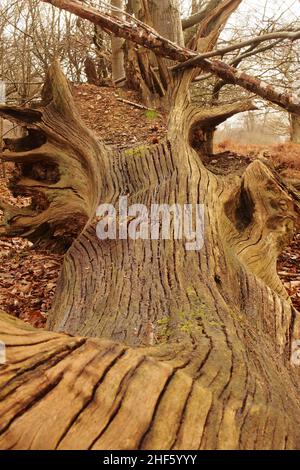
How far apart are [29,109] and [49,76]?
2.54 ft

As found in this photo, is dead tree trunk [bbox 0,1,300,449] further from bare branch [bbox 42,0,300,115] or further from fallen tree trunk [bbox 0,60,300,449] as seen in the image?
bare branch [bbox 42,0,300,115]

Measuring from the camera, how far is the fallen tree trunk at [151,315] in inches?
51.4

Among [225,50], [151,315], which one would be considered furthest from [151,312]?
[225,50]

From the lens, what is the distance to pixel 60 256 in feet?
18.5

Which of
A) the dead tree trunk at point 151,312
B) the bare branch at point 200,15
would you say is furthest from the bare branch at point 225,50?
the bare branch at point 200,15

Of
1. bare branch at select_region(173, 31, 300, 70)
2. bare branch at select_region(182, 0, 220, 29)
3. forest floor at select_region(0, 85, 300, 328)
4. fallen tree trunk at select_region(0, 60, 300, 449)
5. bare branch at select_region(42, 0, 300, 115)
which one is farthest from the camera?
bare branch at select_region(182, 0, 220, 29)

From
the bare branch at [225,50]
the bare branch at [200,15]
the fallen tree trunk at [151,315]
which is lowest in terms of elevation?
the fallen tree trunk at [151,315]

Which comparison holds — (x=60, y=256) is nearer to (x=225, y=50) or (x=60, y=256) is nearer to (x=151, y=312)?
(x=225, y=50)

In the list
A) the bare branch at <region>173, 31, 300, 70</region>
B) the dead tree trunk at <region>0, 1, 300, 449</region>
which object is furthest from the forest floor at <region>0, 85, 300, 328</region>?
the bare branch at <region>173, 31, 300, 70</region>

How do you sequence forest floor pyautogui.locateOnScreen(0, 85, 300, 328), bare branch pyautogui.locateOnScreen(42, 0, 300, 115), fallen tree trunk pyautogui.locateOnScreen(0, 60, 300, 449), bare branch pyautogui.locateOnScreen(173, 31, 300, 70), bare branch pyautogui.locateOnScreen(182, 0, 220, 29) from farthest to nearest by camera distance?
bare branch pyautogui.locateOnScreen(182, 0, 220, 29)
bare branch pyautogui.locateOnScreen(42, 0, 300, 115)
forest floor pyautogui.locateOnScreen(0, 85, 300, 328)
bare branch pyautogui.locateOnScreen(173, 31, 300, 70)
fallen tree trunk pyautogui.locateOnScreen(0, 60, 300, 449)

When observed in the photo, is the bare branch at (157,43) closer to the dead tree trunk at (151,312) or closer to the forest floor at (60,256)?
the dead tree trunk at (151,312)

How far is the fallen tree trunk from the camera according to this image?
1306mm

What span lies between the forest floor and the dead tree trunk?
34 cm
